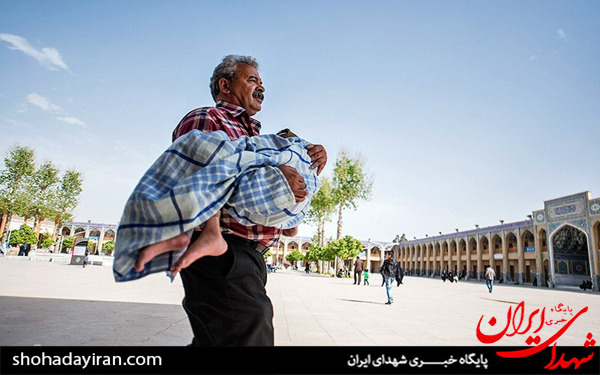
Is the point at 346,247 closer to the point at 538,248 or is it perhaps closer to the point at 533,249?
the point at 538,248

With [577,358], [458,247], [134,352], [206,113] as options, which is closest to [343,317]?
[577,358]

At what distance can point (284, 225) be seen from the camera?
1.46 meters

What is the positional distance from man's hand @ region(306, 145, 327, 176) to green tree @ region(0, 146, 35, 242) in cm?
4174

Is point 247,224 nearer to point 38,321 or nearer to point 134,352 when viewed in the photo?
point 134,352

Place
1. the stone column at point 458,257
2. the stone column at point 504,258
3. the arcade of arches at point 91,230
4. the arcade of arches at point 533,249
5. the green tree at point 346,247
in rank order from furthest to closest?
the arcade of arches at point 91,230
the stone column at point 458,257
the stone column at point 504,258
the green tree at point 346,247
the arcade of arches at point 533,249

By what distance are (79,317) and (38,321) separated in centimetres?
55

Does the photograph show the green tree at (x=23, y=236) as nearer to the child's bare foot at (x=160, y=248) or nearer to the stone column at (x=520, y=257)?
the child's bare foot at (x=160, y=248)

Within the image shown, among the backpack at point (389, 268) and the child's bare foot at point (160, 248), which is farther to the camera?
the backpack at point (389, 268)

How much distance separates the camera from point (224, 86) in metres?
1.68

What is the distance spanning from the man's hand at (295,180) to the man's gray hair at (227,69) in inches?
28.1

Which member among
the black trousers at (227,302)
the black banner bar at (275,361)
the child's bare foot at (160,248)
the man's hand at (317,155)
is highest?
the man's hand at (317,155)

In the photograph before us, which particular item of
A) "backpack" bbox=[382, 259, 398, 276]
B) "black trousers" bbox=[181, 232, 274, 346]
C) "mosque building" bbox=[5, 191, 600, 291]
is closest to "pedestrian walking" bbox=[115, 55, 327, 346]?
"black trousers" bbox=[181, 232, 274, 346]

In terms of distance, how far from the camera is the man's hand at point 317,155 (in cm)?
151

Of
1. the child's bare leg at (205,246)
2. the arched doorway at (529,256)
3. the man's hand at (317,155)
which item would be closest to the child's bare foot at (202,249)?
the child's bare leg at (205,246)
